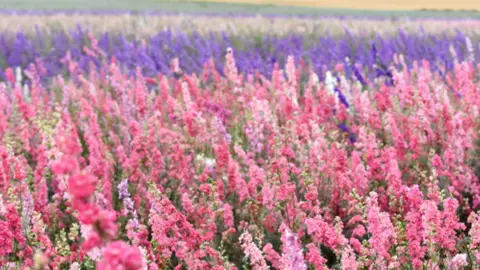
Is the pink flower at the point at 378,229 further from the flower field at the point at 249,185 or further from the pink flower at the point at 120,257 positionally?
the pink flower at the point at 120,257

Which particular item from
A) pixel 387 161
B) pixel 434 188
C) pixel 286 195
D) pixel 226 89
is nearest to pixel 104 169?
pixel 286 195

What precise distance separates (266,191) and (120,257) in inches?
80.6

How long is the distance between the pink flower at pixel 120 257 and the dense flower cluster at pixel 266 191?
65 centimetres

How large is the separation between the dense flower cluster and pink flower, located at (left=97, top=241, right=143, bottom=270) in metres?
0.65

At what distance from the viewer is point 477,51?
10.3 metres

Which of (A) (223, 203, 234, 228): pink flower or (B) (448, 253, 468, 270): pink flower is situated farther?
(A) (223, 203, 234, 228): pink flower

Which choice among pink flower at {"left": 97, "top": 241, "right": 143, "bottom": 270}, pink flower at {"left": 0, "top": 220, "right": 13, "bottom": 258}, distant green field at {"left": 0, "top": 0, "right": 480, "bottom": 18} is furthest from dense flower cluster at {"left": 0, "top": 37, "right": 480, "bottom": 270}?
distant green field at {"left": 0, "top": 0, "right": 480, "bottom": 18}

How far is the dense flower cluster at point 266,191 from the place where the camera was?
2377 millimetres

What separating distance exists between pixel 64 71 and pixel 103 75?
6.09ft

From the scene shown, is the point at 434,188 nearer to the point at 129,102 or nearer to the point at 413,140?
the point at 413,140

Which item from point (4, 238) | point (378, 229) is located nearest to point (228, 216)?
point (378, 229)

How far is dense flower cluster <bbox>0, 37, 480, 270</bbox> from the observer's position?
7.80 ft

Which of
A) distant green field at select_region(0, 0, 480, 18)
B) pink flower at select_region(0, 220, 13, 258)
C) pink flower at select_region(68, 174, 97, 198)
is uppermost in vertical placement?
distant green field at select_region(0, 0, 480, 18)

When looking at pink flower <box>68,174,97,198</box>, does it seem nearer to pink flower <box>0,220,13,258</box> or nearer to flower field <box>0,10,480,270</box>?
flower field <box>0,10,480,270</box>
